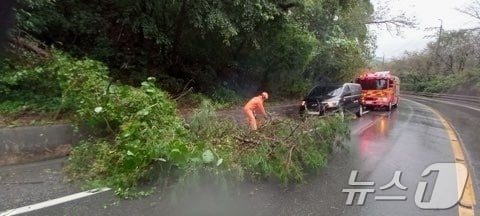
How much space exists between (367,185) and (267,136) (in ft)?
5.30

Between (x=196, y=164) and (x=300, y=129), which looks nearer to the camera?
(x=196, y=164)

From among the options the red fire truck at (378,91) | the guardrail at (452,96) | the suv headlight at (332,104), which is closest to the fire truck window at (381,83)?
the red fire truck at (378,91)

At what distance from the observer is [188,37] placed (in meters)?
14.6

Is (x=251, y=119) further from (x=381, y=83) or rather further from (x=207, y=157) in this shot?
(x=381, y=83)

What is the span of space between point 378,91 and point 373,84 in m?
0.54

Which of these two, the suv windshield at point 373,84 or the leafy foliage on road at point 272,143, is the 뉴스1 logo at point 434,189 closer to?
the leafy foliage on road at point 272,143

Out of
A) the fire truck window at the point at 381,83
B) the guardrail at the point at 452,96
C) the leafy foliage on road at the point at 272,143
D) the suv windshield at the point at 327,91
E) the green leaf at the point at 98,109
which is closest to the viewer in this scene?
the leafy foliage on road at the point at 272,143

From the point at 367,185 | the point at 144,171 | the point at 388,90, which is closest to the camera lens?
the point at 144,171

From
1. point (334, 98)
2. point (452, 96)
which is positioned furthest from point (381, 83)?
point (452, 96)

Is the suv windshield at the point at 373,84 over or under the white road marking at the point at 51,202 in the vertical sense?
over

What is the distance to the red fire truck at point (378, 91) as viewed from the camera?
23859mm

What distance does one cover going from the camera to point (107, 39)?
42.1ft

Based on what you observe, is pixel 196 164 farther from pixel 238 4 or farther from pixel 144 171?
pixel 238 4

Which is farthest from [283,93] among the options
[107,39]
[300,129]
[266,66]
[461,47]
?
[461,47]
